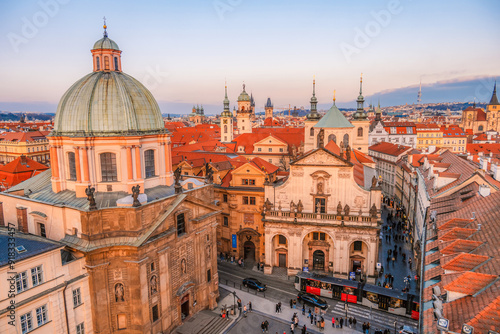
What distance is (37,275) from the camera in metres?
25.2

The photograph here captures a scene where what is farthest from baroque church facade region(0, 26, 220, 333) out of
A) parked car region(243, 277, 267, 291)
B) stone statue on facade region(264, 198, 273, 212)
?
stone statue on facade region(264, 198, 273, 212)

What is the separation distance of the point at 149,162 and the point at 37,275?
14282 millimetres

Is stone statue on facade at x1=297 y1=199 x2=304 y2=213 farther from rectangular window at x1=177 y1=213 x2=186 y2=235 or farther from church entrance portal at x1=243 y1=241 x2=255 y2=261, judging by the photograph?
rectangular window at x1=177 y1=213 x2=186 y2=235

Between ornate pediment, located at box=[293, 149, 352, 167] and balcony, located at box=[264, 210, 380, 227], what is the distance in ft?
21.8

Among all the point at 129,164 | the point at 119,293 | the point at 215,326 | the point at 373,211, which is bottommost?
the point at 215,326

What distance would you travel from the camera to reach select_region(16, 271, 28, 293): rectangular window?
2392cm

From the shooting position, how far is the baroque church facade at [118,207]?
1161 inches

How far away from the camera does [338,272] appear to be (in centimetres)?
4609

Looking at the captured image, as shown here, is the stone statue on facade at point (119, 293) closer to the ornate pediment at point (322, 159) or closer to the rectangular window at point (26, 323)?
the rectangular window at point (26, 323)

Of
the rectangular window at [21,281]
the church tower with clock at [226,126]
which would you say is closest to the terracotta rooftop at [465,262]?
the rectangular window at [21,281]

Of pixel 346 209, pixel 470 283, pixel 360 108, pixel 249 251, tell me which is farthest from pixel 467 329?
pixel 360 108

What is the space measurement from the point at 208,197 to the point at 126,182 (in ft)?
32.3

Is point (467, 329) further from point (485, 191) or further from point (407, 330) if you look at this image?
point (485, 191)

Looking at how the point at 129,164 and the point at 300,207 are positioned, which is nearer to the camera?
the point at 129,164
